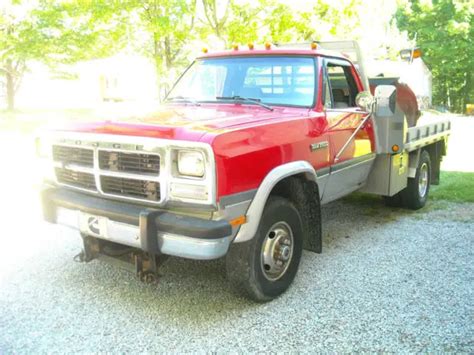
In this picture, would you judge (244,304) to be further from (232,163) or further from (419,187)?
(419,187)

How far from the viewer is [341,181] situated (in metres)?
4.81

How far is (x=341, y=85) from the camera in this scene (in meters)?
5.07

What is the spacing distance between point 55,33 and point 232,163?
16.2 metres

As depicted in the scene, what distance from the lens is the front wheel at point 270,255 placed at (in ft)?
11.7

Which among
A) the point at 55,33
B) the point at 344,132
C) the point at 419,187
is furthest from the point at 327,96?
the point at 55,33

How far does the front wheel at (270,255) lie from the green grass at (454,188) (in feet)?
13.5

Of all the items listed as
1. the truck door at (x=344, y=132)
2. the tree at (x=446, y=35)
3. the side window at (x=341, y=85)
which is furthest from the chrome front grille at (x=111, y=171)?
the tree at (x=446, y=35)

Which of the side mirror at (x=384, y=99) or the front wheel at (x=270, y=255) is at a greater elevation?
the side mirror at (x=384, y=99)

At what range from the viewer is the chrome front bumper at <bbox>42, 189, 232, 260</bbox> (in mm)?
3131

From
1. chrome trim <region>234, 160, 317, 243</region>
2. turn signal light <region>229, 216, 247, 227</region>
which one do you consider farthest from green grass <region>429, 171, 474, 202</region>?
turn signal light <region>229, 216, 247, 227</region>

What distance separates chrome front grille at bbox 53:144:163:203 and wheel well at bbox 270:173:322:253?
3.61ft

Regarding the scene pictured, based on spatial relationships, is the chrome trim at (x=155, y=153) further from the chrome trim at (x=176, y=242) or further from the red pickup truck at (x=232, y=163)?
A: the chrome trim at (x=176, y=242)

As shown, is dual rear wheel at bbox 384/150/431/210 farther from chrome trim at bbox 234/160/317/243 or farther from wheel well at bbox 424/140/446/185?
chrome trim at bbox 234/160/317/243

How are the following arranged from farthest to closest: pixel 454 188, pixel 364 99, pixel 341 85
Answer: pixel 454 188, pixel 341 85, pixel 364 99
